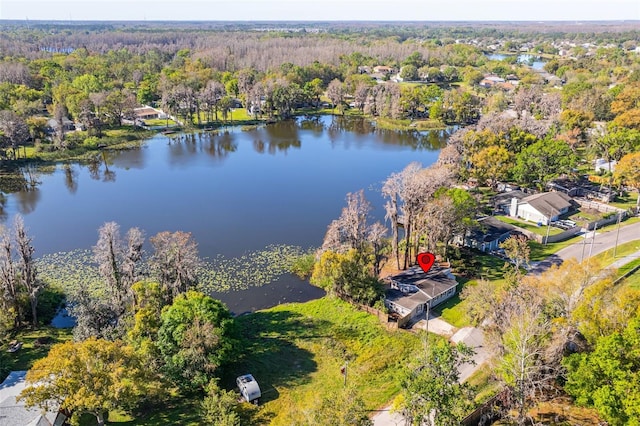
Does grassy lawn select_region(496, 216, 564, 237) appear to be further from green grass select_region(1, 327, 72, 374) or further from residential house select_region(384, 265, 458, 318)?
green grass select_region(1, 327, 72, 374)

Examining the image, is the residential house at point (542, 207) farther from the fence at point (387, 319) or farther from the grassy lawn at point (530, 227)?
the fence at point (387, 319)

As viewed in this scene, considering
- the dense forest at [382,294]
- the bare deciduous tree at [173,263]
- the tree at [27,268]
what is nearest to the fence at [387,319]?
the dense forest at [382,294]

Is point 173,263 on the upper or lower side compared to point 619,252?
upper

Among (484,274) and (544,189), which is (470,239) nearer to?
(484,274)

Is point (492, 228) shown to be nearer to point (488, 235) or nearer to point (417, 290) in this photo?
point (488, 235)

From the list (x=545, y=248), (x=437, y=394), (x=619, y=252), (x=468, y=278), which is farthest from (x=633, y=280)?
(x=437, y=394)

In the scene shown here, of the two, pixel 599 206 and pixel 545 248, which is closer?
pixel 545 248
